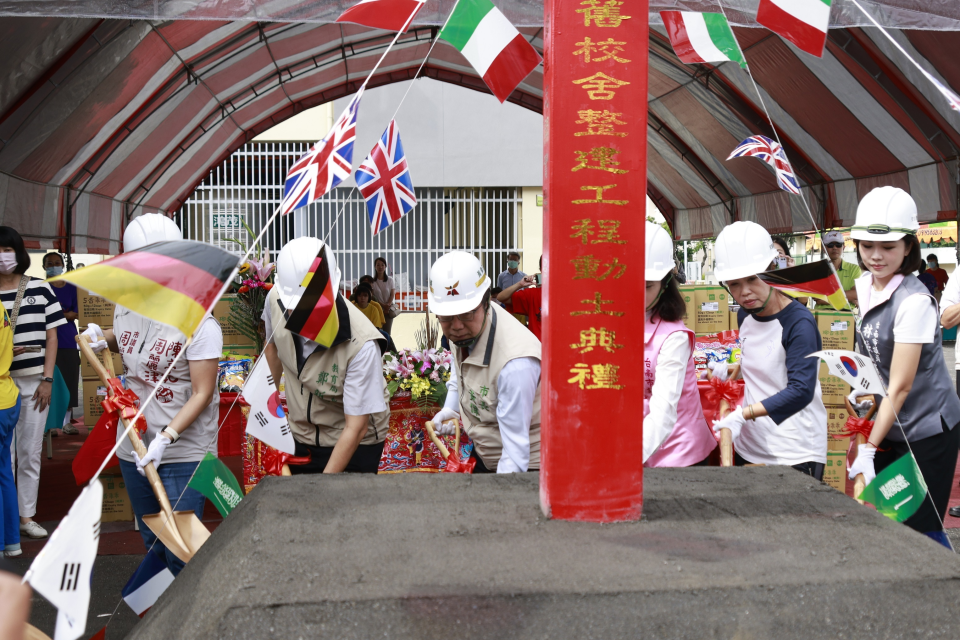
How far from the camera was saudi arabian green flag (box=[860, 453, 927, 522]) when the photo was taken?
273 centimetres

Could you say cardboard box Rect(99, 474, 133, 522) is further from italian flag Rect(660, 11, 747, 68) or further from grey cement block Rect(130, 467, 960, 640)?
italian flag Rect(660, 11, 747, 68)

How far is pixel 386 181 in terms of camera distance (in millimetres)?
4555

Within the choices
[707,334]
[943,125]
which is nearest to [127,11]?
[707,334]

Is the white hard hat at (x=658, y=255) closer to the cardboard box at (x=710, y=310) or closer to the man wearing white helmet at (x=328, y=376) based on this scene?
the man wearing white helmet at (x=328, y=376)

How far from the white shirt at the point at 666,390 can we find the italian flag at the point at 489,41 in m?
1.09

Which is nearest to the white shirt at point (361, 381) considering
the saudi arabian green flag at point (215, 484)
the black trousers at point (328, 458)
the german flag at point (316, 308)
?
the german flag at point (316, 308)

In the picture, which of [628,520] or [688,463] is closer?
[628,520]

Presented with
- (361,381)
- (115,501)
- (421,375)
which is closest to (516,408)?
(361,381)

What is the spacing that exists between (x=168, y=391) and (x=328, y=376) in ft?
2.21

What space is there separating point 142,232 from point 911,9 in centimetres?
450

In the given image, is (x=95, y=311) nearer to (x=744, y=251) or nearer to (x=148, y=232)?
(x=148, y=232)

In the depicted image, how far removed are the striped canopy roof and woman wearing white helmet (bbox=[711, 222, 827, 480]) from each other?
391 centimetres

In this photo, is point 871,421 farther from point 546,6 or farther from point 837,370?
point 546,6

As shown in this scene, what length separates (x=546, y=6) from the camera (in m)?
2.10
